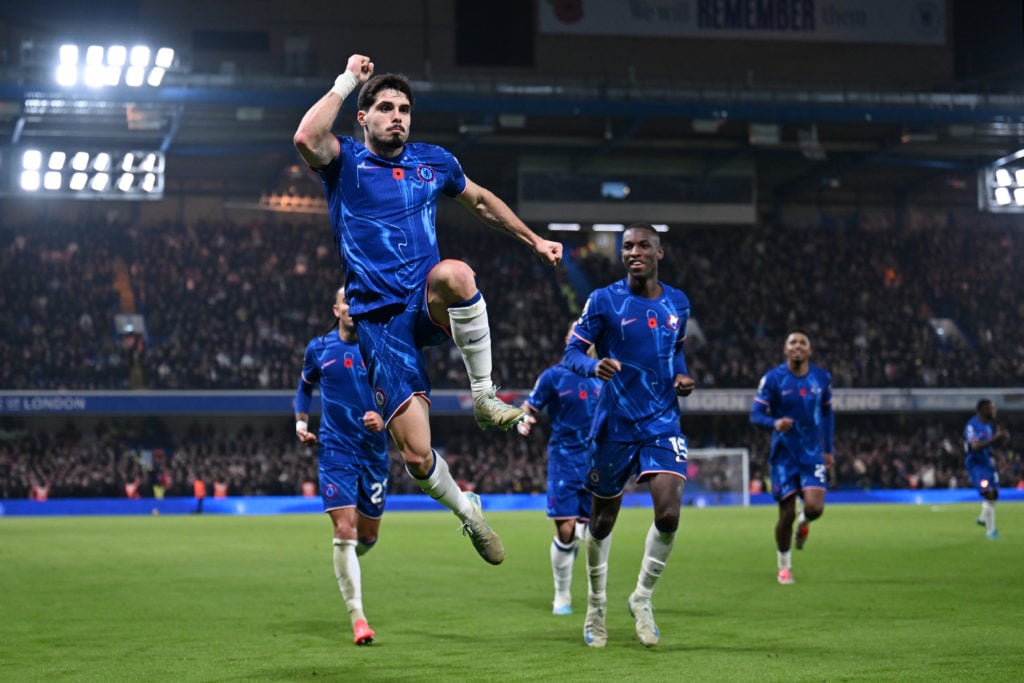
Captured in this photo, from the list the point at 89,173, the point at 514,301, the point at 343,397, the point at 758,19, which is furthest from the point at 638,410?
the point at 758,19

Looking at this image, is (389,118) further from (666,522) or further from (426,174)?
(666,522)

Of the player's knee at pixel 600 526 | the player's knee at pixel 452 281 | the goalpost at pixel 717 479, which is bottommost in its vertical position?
the goalpost at pixel 717 479

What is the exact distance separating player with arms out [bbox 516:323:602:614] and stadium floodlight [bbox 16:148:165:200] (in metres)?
28.4

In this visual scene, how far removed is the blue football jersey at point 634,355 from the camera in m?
9.28

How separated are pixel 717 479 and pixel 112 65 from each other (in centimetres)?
2052

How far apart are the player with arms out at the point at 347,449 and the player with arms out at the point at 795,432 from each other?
512cm

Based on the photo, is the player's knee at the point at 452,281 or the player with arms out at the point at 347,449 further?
the player with arms out at the point at 347,449

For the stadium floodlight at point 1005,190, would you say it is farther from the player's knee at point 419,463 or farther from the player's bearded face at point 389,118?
the player's knee at point 419,463

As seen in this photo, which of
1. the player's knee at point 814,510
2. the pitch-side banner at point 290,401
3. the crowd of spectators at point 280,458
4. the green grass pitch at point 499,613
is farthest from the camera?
the pitch-side banner at point 290,401

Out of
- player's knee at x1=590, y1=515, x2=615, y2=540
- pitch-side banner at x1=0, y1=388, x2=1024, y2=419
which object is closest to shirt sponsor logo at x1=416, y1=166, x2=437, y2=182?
player's knee at x1=590, y1=515, x2=615, y2=540

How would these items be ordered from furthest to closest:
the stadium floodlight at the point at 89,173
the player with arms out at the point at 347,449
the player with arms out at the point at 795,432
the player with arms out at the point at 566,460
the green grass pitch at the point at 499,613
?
1. the stadium floodlight at the point at 89,173
2. the player with arms out at the point at 795,432
3. the player with arms out at the point at 566,460
4. the player with arms out at the point at 347,449
5. the green grass pitch at the point at 499,613

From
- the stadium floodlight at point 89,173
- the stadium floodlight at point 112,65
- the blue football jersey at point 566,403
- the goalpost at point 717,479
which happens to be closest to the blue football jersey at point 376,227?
the blue football jersey at point 566,403

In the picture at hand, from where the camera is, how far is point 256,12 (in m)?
42.8

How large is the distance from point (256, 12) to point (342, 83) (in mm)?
38059
